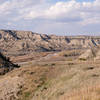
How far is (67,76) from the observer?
21422 mm

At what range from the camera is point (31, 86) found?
2125cm

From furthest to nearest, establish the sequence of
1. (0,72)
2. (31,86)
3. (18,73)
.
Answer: (0,72), (18,73), (31,86)

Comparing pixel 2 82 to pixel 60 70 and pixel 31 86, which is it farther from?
pixel 60 70

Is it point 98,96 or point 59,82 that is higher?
point 98,96

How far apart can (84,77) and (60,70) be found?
5.34m

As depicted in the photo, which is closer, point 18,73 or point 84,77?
point 84,77

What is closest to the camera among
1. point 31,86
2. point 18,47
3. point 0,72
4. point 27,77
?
point 31,86

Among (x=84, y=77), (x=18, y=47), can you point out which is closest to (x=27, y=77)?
(x=84, y=77)

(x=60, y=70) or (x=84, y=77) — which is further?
(x=60, y=70)

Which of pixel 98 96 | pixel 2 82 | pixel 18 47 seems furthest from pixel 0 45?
pixel 98 96

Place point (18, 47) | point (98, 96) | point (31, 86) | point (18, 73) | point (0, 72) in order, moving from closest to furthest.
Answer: point (98, 96), point (31, 86), point (18, 73), point (0, 72), point (18, 47)

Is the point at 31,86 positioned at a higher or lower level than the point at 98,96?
lower

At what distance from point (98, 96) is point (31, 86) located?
1248 cm

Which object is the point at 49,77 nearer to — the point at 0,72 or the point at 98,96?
the point at 98,96
